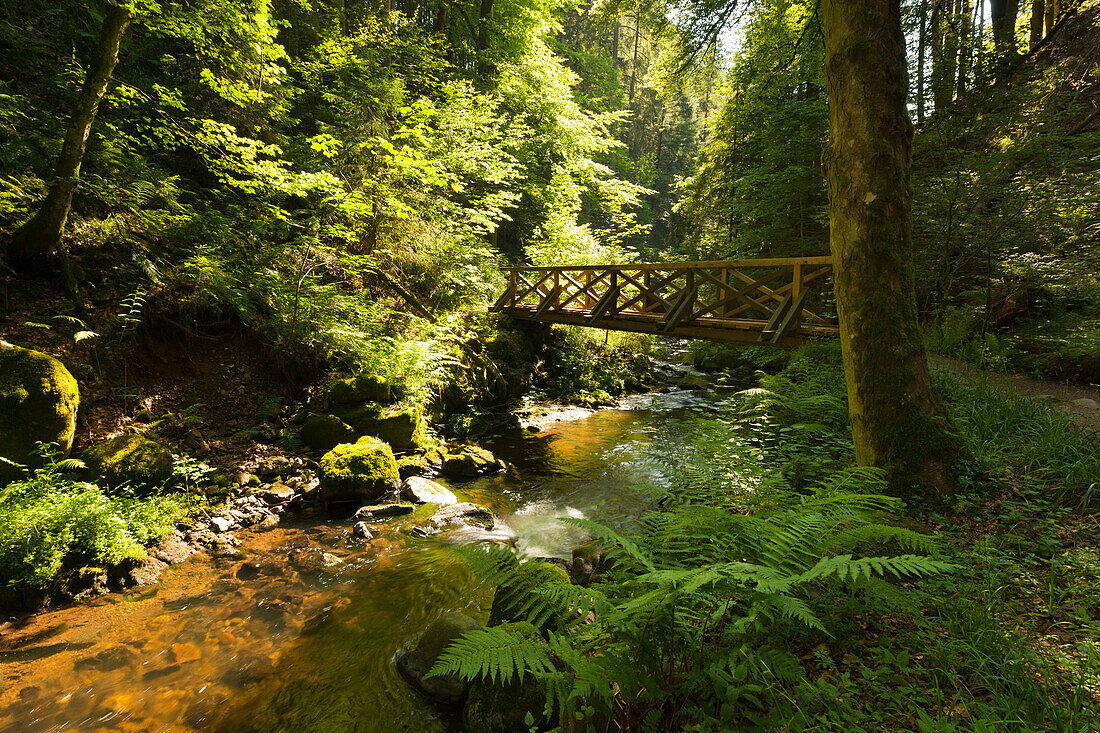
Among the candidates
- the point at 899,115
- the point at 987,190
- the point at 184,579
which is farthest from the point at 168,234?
the point at 987,190

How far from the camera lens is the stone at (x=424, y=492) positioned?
6.08 meters

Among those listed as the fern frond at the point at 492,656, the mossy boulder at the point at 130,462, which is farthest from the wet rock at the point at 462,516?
the fern frond at the point at 492,656

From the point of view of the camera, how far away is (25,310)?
521 cm

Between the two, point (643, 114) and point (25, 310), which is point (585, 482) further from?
point (643, 114)

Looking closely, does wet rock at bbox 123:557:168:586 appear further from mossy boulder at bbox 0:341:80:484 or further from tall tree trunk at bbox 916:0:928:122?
tall tree trunk at bbox 916:0:928:122

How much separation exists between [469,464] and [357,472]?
185 cm

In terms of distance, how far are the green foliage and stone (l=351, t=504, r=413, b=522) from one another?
183 centimetres

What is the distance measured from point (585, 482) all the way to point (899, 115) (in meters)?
Answer: 5.69

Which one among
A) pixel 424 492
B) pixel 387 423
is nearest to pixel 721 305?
pixel 424 492

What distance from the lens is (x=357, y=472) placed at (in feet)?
19.3

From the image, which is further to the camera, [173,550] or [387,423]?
[387,423]

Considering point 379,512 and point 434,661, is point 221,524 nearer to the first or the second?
point 379,512

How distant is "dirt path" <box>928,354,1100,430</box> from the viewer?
14.3 feet

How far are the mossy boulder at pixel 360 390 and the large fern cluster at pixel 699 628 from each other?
5498 millimetres
